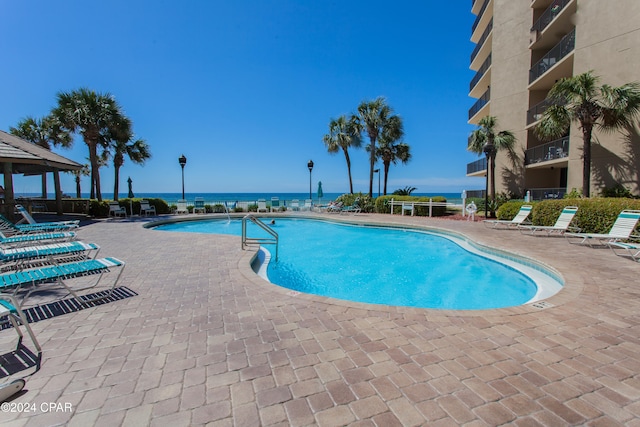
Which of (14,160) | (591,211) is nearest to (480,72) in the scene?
(591,211)

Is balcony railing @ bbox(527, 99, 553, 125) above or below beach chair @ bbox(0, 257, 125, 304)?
above

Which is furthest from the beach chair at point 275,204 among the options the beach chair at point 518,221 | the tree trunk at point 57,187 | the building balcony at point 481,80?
the building balcony at point 481,80

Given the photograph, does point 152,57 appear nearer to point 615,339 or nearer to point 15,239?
point 15,239

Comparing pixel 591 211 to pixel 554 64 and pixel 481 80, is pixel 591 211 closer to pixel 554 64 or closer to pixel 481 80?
pixel 554 64

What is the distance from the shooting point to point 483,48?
21.4m

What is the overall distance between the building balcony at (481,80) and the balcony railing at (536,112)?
208 inches

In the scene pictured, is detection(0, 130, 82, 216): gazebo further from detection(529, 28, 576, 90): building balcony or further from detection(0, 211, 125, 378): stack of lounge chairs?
detection(529, 28, 576, 90): building balcony

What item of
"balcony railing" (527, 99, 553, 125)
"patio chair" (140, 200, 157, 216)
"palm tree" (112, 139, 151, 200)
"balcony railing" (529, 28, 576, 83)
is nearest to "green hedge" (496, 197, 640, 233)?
"balcony railing" (527, 99, 553, 125)

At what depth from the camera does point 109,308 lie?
3504 mm

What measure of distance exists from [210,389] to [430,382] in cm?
161

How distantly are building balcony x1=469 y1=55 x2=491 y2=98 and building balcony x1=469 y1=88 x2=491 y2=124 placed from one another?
45.9 inches

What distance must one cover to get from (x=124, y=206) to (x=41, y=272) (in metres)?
14.8

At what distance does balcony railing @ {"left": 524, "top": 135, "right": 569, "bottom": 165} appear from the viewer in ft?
46.0

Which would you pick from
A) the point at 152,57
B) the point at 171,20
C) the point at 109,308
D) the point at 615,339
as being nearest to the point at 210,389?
the point at 109,308
